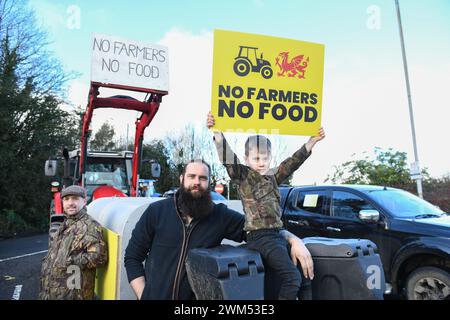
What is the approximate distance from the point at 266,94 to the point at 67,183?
19.3 feet

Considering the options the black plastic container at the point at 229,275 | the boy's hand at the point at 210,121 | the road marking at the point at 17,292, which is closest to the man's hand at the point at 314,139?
the boy's hand at the point at 210,121

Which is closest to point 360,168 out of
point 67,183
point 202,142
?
point 202,142

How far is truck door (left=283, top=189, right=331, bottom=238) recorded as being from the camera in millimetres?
6125

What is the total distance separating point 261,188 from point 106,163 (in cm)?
629

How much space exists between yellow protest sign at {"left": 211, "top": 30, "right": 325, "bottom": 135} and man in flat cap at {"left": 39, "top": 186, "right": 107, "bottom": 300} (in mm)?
1497

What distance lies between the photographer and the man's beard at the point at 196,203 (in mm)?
2561

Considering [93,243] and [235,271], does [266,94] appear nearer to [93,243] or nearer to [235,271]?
[235,271]

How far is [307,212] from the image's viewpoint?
639 cm

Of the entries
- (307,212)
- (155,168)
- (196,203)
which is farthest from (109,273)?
(155,168)

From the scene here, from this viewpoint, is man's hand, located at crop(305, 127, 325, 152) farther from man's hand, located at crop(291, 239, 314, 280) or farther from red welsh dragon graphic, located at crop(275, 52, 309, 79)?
man's hand, located at crop(291, 239, 314, 280)

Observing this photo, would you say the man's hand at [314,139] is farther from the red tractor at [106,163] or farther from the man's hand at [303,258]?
the red tractor at [106,163]

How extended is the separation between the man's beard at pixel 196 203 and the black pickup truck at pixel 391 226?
3331 mm

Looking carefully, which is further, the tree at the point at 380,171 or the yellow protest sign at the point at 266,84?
the tree at the point at 380,171

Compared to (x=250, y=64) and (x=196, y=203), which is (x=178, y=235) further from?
(x=250, y=64)
